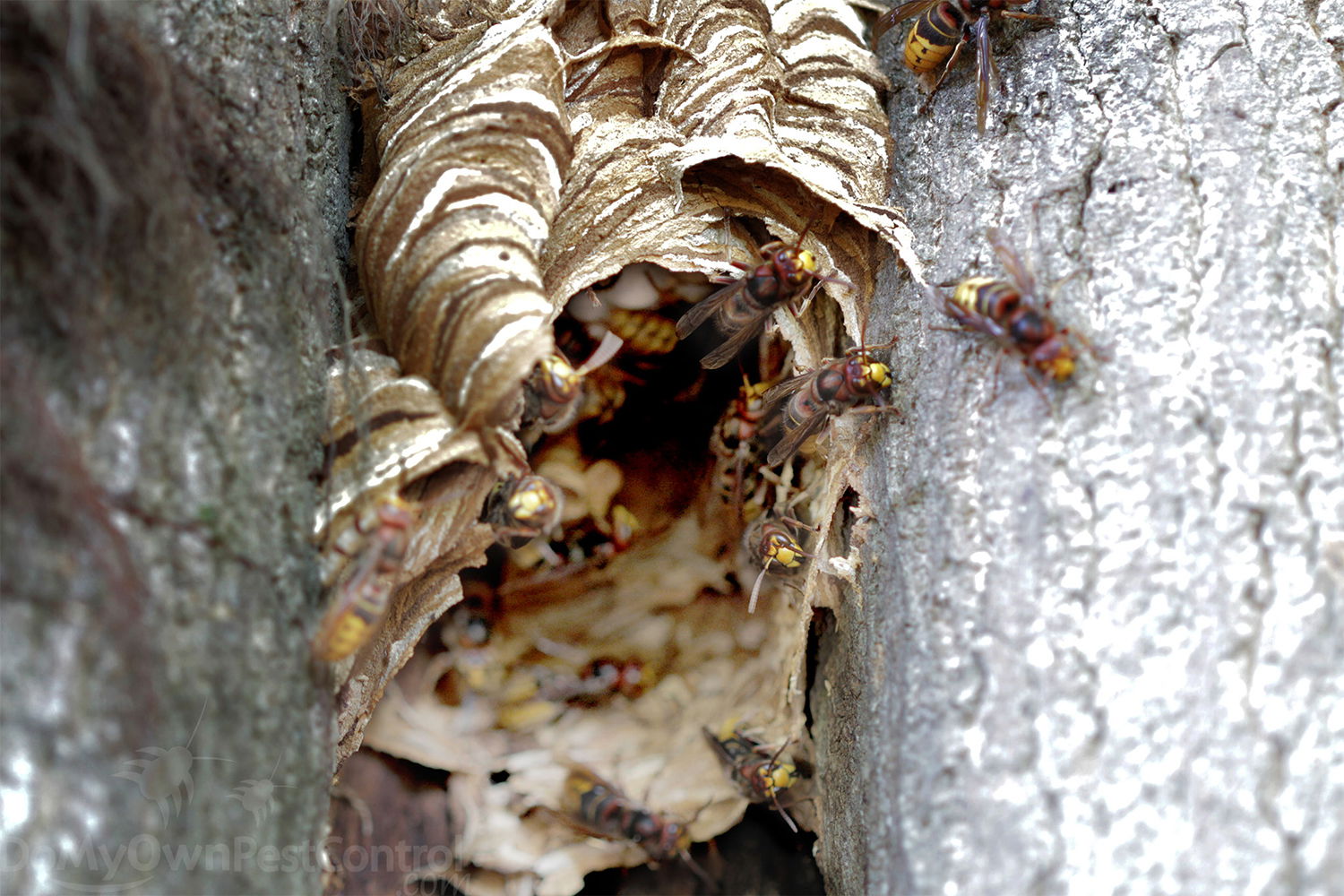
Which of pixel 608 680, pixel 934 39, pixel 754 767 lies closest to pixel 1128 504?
pixel 934 39

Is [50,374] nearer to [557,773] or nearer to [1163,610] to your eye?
[1163,610]

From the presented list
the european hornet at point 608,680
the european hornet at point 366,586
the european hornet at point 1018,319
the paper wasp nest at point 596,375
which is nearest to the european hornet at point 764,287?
the paper wasp nest at point 596,375

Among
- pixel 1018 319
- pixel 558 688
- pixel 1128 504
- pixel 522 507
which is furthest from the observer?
pixel 558 688

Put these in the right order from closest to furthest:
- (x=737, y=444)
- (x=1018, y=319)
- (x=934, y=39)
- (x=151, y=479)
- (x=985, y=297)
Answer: (x=151, y=479), (x=1018, y=319), (x=985, y=297), (x=934, y=39), (x=737, y=444)

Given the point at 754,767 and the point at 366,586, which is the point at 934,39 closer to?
the point at 366,586

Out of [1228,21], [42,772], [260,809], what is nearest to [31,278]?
[42,772]
